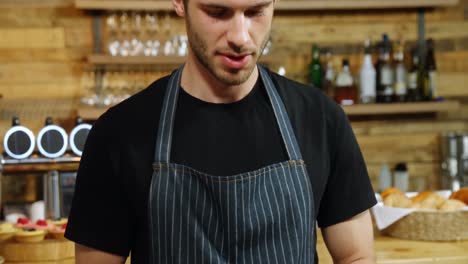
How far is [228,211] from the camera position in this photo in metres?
1.36

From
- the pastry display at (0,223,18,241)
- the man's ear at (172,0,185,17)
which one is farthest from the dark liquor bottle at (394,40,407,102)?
the man's ear at (172,0,185,17)

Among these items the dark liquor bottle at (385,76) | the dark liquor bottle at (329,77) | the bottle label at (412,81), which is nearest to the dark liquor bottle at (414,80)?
the bottle label at (412,81)

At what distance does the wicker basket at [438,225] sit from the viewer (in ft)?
7.15

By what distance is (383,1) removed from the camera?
3814mm

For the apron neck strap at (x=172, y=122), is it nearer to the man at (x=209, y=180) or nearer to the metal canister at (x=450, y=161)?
the man at (x=209, y=180)

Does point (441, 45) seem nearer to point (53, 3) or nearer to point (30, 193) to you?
point (53, 3)

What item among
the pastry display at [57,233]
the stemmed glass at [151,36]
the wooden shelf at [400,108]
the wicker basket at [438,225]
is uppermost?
the stemmed glass at [151,36]

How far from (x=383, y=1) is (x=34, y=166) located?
2106mm

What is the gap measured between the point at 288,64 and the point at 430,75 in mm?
809

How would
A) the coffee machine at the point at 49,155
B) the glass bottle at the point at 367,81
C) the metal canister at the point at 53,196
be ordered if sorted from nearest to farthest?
the metal canister at the point at 53,196
the coffee machine at the point at 49,155
the glass bottle at the point at 367,81

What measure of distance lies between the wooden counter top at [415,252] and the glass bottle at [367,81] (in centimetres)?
167

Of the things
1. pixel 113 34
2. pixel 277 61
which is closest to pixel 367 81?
pixel 277 61

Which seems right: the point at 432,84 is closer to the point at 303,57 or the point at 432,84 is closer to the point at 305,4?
the point at 303,57

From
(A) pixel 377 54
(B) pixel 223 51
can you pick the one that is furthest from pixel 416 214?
(A) pixel 377 54
